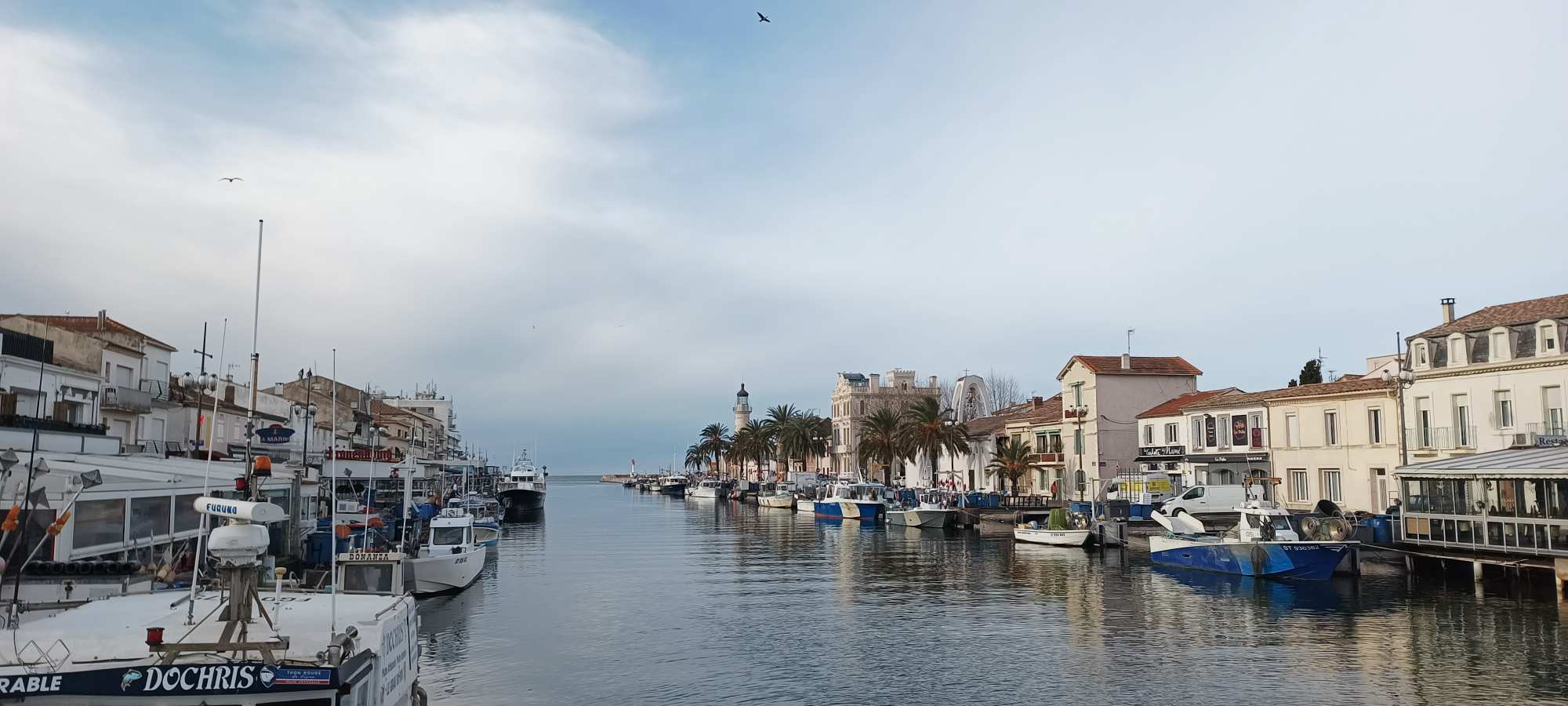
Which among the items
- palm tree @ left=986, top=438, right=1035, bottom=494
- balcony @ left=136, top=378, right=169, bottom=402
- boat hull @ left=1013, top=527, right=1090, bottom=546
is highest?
balcony @ left=136, top=378, right=169, bottom=402

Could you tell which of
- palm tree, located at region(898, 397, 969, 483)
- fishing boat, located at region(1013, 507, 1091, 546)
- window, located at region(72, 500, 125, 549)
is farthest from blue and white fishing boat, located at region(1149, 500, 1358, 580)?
palm tree, located at region(898, 397, 969, 483)

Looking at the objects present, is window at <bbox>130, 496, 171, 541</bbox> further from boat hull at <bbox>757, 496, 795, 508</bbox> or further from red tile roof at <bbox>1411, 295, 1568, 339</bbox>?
boat hull at <bbox>757, 496, 795, 508</bbox>

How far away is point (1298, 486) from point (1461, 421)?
487 inches

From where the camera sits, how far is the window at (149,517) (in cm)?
2566

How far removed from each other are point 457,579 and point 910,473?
75608 mm

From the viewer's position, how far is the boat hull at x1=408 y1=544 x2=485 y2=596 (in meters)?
36.2

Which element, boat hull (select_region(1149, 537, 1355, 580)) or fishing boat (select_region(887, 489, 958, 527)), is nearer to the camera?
boat hull (select_region(1149, 537, 1355, 580))

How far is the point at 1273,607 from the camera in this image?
1303 inches

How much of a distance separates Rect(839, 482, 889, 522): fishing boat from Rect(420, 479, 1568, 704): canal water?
38.0 m

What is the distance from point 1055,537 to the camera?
56.4 metres

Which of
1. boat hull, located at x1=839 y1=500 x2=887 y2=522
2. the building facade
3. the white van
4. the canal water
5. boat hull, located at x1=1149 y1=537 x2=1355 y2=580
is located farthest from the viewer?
the building facade

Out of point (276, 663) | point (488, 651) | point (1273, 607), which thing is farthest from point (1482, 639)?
point (276, 663)

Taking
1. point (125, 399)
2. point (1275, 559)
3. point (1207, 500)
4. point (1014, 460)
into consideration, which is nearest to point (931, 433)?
point (1014, 460)

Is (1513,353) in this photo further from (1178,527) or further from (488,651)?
(488,651)
